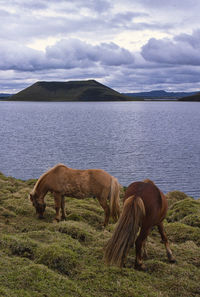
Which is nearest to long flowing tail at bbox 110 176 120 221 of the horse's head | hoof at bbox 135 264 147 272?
the horse's head

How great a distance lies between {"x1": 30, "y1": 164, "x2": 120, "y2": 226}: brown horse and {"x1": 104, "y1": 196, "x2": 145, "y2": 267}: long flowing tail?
4.38m

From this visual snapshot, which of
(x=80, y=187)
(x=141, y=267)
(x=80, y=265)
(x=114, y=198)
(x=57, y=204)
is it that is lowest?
(x=141, y=267)

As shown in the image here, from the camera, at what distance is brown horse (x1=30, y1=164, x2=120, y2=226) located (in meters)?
12.1

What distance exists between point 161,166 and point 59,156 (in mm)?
15277

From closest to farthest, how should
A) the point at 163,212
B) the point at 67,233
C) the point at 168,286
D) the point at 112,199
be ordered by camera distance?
the point at 168,286, the point at 163,212, the point at 67,233, the point at 112,199

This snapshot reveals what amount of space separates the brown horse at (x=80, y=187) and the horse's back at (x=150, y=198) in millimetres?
3851

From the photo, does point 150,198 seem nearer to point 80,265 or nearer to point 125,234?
point 125,234

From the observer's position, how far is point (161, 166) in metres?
39.7

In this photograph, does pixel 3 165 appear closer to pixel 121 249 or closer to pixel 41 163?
pixel 41 163

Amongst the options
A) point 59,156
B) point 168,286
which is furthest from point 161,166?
point 168,286

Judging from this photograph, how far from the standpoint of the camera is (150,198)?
7.96m

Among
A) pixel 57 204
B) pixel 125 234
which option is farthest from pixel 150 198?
pixel 57 204

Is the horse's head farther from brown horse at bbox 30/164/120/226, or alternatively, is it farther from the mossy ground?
the mossy ground

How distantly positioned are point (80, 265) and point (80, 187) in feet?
15.6
